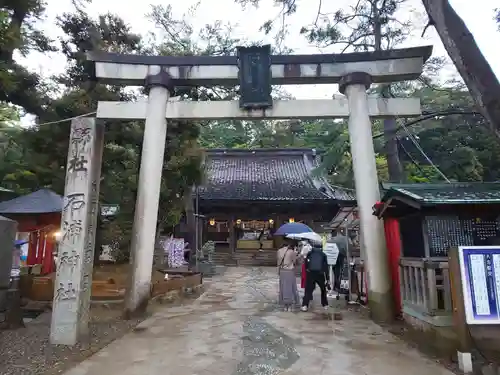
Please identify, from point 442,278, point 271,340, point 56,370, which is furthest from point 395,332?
point 56,370

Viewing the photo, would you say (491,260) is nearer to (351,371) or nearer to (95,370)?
(351,371)

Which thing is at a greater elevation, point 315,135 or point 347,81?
point 315,135

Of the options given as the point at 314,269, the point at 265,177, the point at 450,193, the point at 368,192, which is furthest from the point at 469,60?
the point at 265,177

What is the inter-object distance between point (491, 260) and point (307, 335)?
2.98 metres

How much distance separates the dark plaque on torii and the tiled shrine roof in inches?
408

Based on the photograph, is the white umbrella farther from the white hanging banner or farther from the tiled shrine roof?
the tiled shrine roof

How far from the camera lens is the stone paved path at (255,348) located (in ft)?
14.9

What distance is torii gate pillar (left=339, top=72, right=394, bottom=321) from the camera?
735 centimetres

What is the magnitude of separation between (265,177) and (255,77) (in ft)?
53.5

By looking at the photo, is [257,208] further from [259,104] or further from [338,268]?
[259,104]

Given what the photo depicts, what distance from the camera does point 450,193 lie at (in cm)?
621

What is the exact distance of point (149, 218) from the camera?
7.83 metres

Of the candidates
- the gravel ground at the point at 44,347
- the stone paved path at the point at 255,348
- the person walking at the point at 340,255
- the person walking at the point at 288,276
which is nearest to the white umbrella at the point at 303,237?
the person walking at the point at 340,255

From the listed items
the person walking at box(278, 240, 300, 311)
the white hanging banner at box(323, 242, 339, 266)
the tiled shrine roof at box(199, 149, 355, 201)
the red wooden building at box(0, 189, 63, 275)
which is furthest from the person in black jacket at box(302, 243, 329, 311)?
the tiled shrine roof at box(199, 149, 355, 201)
